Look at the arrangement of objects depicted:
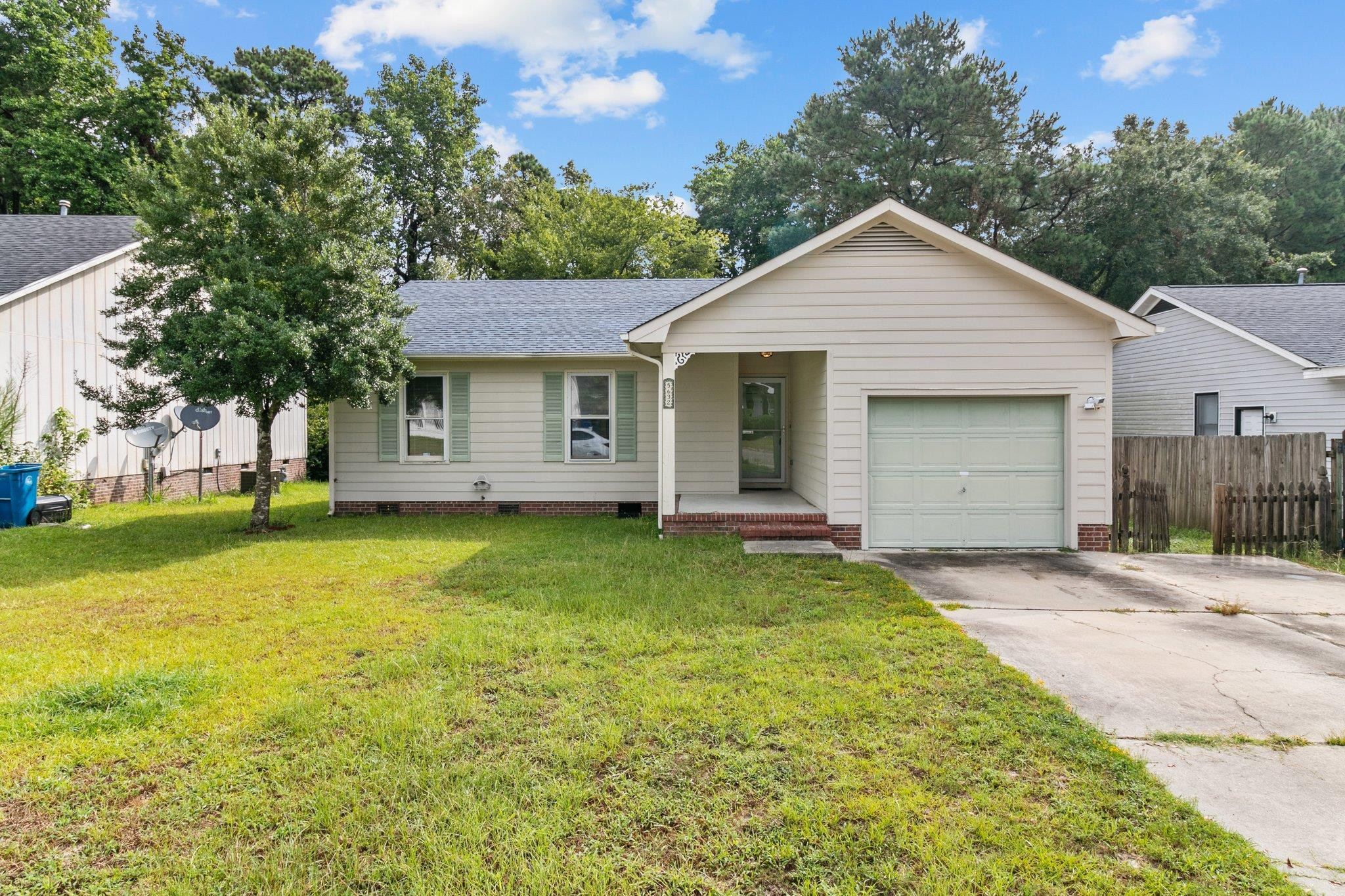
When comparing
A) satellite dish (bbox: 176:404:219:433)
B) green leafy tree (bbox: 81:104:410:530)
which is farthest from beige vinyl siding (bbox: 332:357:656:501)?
satellite dish (bbox: 176:404:219:433)

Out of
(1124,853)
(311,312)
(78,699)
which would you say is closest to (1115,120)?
(311,312)

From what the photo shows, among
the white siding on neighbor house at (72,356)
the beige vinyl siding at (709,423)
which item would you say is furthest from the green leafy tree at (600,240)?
the beige vinyl siding at (709,423)

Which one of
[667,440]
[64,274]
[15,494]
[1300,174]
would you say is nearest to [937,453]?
[667,440]

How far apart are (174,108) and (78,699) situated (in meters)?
29.9

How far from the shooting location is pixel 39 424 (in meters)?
11.3

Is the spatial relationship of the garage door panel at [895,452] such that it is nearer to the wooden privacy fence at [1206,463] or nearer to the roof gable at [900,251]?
the roof gable at [900,251]

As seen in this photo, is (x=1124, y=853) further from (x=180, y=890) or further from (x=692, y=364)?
(x=692, y=364)

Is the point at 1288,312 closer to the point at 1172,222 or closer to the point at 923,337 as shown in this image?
the point at 923,337

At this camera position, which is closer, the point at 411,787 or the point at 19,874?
the point at 19,874

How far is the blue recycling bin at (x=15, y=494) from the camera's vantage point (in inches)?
384

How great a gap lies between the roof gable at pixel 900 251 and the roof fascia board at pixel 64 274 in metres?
10.2

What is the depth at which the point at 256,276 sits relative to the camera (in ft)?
30.5

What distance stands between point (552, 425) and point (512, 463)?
3.19 ft

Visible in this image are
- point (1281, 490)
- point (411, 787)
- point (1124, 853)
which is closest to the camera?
point (1124, 853)
